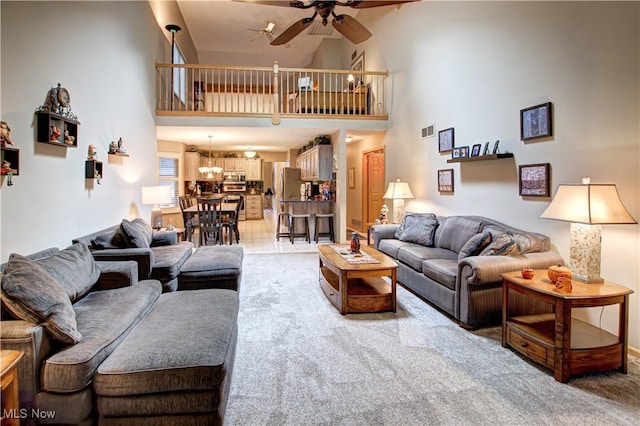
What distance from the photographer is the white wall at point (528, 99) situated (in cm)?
275

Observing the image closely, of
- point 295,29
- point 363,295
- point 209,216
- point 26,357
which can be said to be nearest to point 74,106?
point 295,29

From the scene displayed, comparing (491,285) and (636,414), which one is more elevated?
(491,285)

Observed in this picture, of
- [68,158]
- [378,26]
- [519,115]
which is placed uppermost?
[378,26]

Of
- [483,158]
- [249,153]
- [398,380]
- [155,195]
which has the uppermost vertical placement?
[249,153]

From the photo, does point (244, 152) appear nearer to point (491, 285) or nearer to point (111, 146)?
point (111, 146)

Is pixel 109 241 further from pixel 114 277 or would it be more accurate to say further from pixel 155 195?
pixel 155 195

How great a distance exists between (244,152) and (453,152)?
336 inches

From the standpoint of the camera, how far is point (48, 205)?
3.08 meters

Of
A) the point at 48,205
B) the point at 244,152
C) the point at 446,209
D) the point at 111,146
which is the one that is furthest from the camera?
the point at 244,152

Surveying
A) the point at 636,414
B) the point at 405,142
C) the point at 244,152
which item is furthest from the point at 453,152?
the point at 244,152

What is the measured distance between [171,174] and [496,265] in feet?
27.1

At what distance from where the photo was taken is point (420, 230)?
15.8 ft

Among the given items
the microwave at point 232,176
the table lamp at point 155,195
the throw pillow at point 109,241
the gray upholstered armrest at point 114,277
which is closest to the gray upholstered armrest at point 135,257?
the throw pillow at point 109,241

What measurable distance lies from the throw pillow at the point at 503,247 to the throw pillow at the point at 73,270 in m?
3.26
